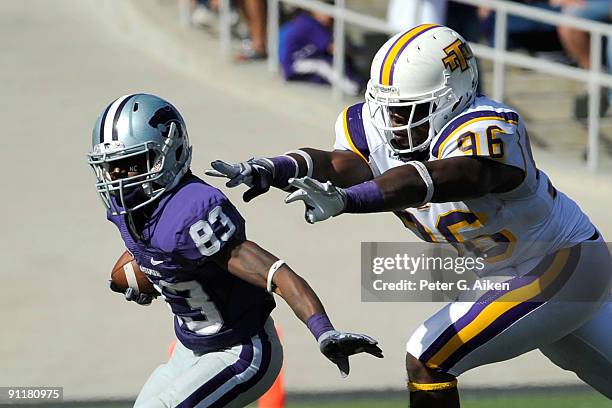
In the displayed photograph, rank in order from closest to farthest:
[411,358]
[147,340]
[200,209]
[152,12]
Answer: [200,209], [411,358], [147,340], [152,12]

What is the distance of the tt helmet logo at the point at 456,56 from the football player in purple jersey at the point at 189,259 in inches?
38.9

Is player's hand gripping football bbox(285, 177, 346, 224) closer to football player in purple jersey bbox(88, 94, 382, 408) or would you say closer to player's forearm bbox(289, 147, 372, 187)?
football player in purple jersey bbox(88, 94, 382, 408)

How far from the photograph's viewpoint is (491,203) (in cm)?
513

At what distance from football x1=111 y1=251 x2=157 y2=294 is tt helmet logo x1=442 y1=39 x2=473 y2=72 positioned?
143 cm

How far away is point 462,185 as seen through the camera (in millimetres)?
4734

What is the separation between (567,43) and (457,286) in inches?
205

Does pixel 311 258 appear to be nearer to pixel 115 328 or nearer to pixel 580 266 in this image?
pixel 115 328

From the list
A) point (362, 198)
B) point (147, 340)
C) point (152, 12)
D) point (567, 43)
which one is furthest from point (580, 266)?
point (152, 12)

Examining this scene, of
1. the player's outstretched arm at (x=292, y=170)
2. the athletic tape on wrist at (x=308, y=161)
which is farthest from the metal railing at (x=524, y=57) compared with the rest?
the athletic tape on wrist at (x=308, y=161)

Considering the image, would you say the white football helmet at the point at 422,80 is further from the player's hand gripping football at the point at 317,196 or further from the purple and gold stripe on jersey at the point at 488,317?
the player's hand gripping football at the point at 317,196

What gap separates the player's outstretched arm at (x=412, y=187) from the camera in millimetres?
4316

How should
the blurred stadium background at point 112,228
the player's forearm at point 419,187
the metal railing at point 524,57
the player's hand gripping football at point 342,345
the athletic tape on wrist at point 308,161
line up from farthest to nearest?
the metal railing at point 524,57
the blurred stadium background at point 112,228
the athletic tape on wrist at point 308,161
the player's forearm at point 419,187
the player's hand gripping football at point 342,345

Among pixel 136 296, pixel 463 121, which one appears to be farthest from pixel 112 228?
pixel 463 121

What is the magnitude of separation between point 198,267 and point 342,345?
812mm
